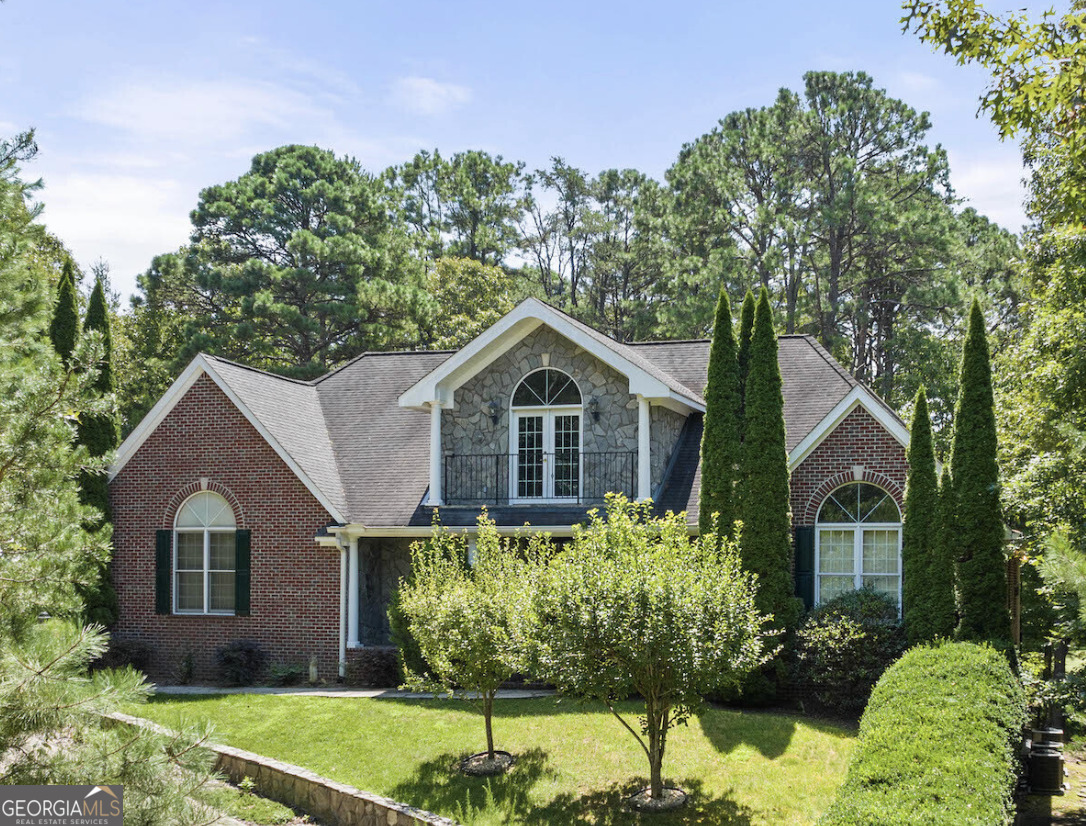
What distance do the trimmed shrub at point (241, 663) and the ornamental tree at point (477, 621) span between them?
6.16 meters

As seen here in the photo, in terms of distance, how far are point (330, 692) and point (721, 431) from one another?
24.8 ft

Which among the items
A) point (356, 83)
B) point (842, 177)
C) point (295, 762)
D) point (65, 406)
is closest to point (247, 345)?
point (842, 177)

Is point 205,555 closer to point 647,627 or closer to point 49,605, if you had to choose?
point 647,627

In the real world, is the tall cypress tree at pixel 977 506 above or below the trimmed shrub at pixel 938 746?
above

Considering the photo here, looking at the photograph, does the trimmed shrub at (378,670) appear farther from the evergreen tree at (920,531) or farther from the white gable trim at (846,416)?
the evergreen tree at (920,531)

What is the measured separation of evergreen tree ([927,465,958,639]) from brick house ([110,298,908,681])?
2.95 meters

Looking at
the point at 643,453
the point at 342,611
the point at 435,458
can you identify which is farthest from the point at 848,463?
the point at 342,611

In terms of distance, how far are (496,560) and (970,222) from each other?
3137 centimetres

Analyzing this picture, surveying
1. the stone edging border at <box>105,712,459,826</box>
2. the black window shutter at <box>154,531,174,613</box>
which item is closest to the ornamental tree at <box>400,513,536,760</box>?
the stone edging border at <box>105,712,459,826</box>

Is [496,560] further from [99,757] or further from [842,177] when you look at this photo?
[842,177]

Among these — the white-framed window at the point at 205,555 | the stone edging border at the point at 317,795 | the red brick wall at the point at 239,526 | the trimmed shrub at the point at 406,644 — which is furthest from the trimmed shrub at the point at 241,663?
the stone edging border at the point at 317,795

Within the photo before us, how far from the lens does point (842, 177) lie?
32.6 metres

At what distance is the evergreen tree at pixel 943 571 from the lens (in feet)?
48.4

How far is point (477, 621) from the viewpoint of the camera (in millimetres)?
11875
